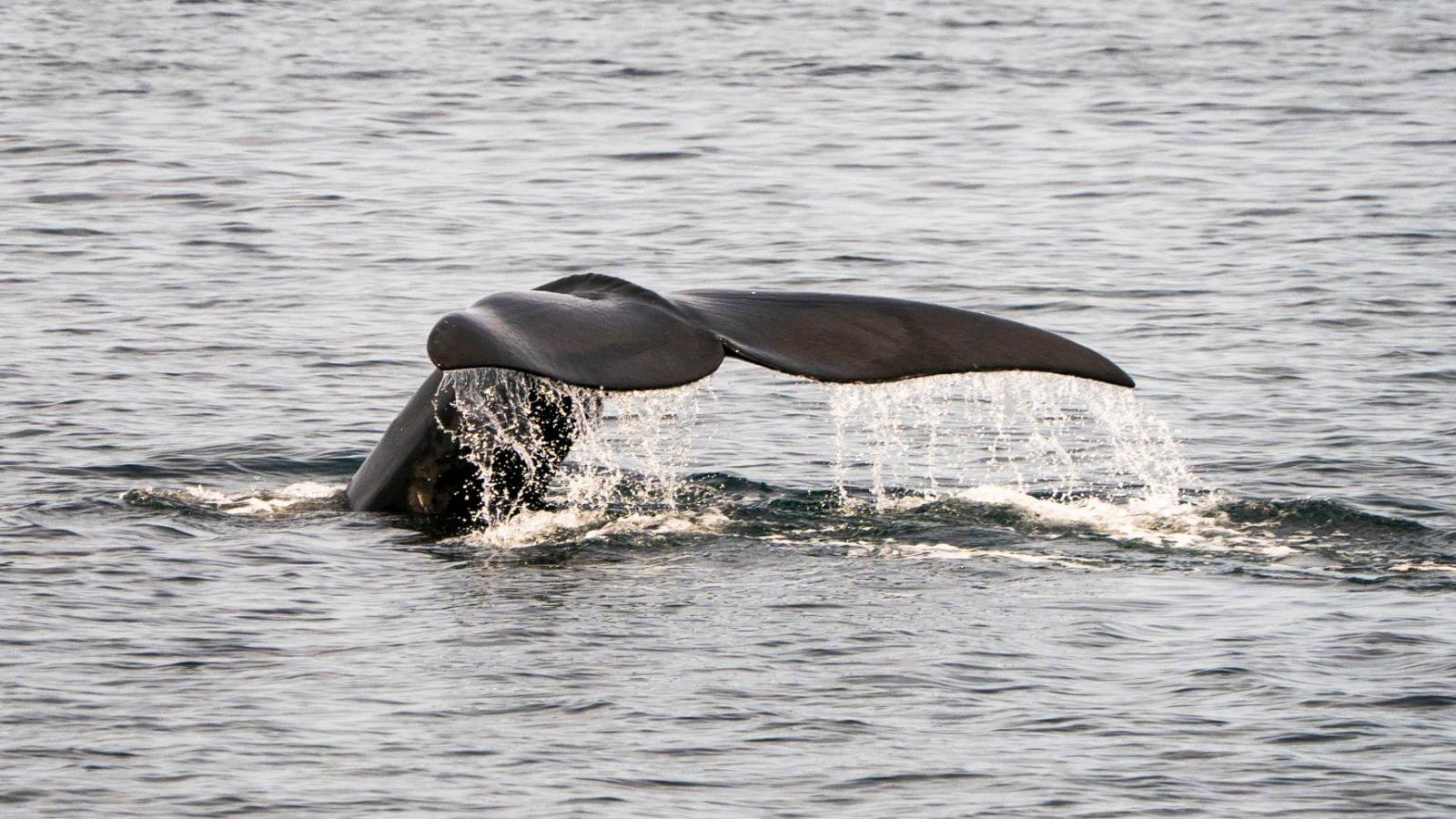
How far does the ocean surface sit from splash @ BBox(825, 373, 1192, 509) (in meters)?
0.06

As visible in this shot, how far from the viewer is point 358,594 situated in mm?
8578

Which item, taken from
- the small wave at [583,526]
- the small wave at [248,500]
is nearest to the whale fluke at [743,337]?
the small wave at [583,526]

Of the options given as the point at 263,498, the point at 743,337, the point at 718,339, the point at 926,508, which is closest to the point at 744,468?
the point at 926,508

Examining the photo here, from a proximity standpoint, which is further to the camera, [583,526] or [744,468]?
[744,468]

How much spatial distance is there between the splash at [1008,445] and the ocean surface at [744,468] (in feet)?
0.19

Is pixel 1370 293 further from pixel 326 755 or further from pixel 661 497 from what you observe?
pixel 326 755

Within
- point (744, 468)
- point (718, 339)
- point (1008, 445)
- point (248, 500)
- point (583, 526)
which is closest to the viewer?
point (718, 339)

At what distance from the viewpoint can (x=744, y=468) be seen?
11.4 m

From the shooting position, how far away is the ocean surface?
23.1ft

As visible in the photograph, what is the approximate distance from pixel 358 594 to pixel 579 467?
2.24m

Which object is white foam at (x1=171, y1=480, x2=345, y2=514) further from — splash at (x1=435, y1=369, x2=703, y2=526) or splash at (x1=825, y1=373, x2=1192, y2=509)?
splash at (x1=825, y1=373, x2=1192, y2=509)

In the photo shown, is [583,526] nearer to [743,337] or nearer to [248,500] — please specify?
[248,500]

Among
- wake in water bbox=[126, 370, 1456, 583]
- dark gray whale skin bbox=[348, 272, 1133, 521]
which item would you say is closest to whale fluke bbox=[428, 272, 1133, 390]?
dark gray whale skin bbox=[348, 272, 1133, 521]

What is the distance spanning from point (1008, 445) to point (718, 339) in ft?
16.1
